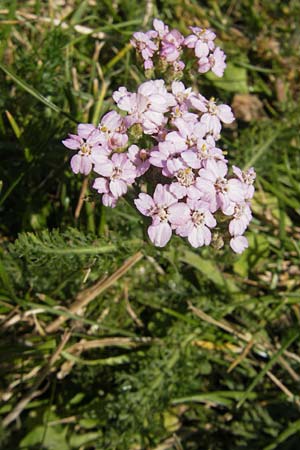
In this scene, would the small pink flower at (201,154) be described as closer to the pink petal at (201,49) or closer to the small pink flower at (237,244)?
the small pink flower at (237,244)

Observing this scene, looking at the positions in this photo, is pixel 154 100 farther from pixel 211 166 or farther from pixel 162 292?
pixel 162 292

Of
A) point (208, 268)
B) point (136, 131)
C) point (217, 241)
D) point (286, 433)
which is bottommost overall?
point (286, 433)

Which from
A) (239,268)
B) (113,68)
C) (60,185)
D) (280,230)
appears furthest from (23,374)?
(113,68)

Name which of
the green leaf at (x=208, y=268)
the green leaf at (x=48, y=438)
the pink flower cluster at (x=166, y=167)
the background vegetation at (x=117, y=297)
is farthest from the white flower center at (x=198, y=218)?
the green leaf at (x=48, y=438)

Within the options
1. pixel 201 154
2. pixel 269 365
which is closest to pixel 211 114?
pixel 201 154

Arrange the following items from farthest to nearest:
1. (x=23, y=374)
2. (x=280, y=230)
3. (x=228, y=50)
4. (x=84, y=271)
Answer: (x=228, y=50) < (x=280, y=230) < (x=23, y=374) < (x=84, y=271)

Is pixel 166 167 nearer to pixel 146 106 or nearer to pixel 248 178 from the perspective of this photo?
pixel 146 106
